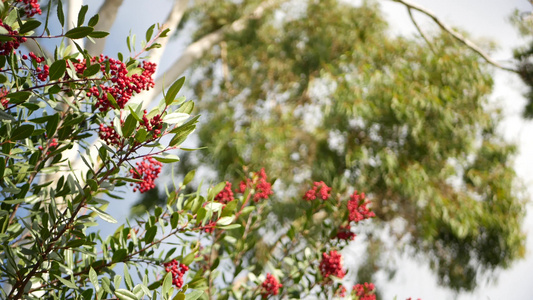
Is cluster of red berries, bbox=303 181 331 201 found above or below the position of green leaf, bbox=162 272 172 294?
below

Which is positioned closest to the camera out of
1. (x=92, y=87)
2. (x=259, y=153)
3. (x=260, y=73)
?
(x=92, y=87)

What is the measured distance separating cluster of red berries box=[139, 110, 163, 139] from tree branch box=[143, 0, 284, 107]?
1630 mm

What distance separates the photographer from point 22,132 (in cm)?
84

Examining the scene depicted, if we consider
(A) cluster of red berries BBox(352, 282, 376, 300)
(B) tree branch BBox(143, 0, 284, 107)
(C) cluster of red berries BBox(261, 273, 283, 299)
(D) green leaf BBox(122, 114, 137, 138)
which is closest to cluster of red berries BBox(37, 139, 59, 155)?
(D) green leaf BBox(122, 114, 137, 138)

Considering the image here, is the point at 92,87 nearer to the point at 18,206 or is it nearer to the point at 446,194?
the point at 18,206

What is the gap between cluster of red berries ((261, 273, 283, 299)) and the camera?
4.01 feet

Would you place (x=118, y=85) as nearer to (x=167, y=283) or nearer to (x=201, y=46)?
(x=167, y=283)

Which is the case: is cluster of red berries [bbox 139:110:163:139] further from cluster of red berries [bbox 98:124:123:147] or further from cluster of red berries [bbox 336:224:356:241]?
cluster of red berries [bbox 336:224:356:241]

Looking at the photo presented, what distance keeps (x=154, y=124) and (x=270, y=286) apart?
26.2 inches

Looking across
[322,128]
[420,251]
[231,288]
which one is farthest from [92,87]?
[420,251]

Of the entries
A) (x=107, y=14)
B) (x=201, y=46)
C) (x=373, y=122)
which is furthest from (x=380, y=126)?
(x=107, y=14)

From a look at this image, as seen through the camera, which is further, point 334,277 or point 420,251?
point 420,251

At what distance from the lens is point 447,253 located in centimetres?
476

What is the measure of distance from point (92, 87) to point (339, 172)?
11.8 feet
